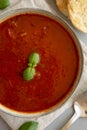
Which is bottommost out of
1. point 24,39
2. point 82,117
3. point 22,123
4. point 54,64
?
point 82,117

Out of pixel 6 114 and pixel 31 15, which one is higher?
pixel 31 15

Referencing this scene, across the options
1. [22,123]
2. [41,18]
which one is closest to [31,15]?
[41,18]

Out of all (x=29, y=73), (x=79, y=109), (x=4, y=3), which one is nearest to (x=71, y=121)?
(x=79, y=109)

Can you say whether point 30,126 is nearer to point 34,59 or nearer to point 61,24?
point 34,59

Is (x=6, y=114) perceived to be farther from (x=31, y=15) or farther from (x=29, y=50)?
(x=31, y=15)

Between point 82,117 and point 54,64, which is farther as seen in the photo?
point 82,117

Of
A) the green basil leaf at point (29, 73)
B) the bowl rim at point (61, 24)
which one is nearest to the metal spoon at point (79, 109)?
the bowl rim at point (61, 24)
